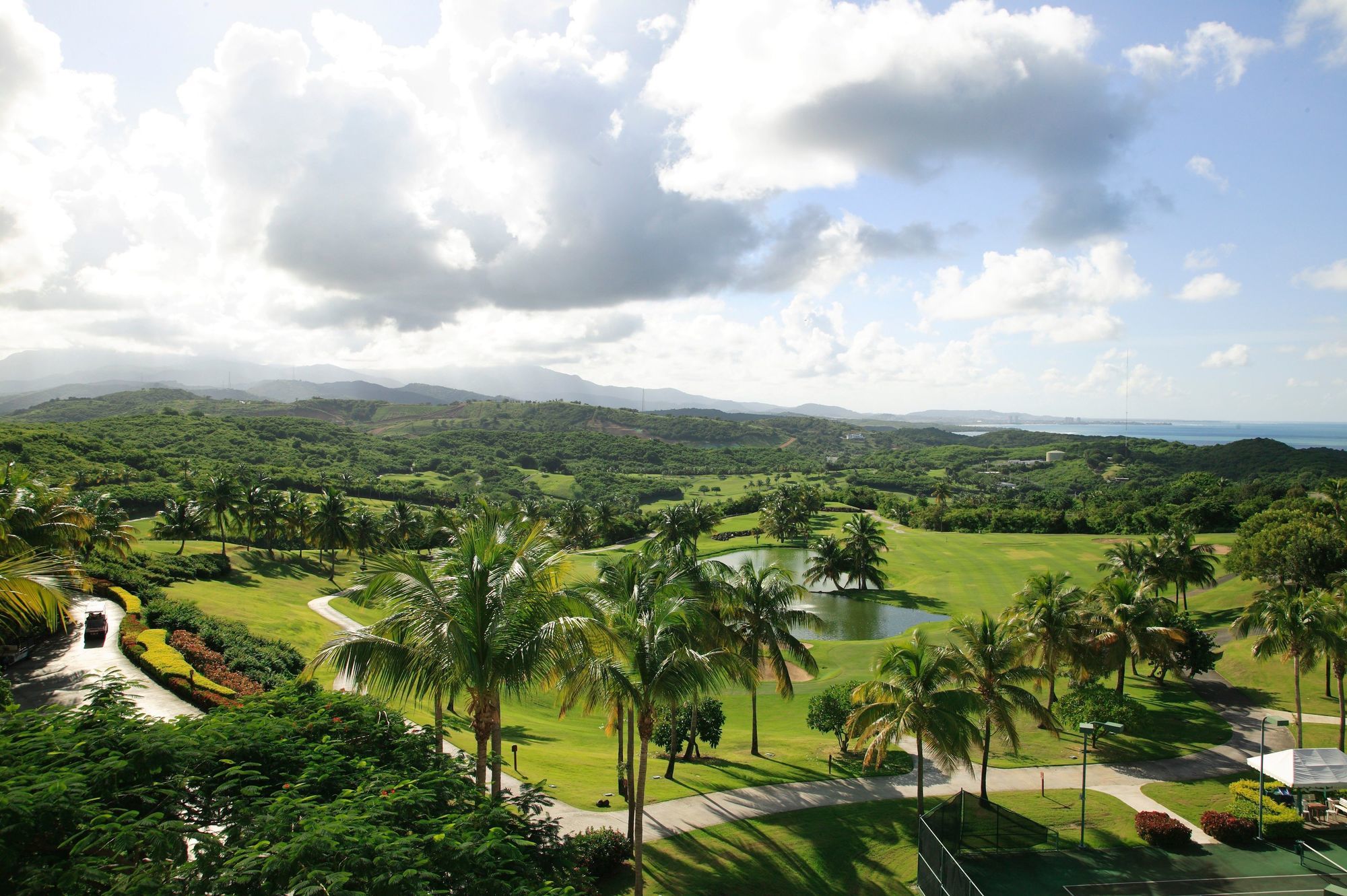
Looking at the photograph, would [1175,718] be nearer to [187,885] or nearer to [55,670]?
[187,885]

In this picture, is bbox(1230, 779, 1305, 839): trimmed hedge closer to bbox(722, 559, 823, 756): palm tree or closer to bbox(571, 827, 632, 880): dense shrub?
bbox(722, 559, 823, 756): palm tree

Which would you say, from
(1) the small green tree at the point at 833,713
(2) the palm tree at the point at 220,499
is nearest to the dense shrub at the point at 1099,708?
(1) the small green tree at the point at 833,713

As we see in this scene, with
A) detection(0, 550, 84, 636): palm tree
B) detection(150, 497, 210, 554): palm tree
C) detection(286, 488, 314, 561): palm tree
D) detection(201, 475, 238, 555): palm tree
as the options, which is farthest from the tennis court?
detection(286, 488, 314, 561): palm tree

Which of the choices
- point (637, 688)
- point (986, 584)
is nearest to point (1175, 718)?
point (637, 688)

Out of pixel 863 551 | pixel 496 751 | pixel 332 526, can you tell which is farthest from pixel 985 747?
pixel 332 526

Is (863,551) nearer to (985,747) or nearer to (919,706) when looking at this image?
(985,747)

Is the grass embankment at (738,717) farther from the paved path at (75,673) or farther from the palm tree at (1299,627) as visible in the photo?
the paved path at (75,673)
